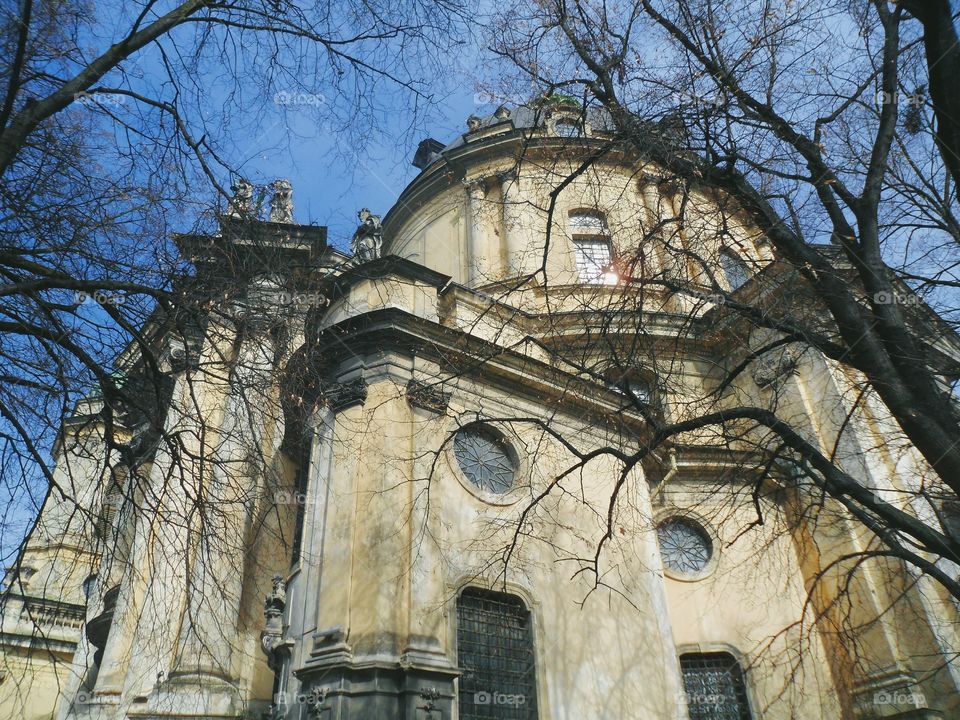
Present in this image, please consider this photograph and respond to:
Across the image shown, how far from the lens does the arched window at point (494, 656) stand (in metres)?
10.1

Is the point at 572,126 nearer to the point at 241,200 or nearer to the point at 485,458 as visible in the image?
the point at 241,200

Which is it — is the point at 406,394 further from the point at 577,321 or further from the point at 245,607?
the point at 577,321

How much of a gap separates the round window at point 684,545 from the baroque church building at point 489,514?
7 cm

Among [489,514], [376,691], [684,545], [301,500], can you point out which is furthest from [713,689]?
[301,500]

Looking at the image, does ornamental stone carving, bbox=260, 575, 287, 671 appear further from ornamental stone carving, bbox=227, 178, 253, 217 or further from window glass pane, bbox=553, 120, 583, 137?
window glass pane, bbox=553, 120, 583, 137

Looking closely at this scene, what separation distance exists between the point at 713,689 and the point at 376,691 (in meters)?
7.69

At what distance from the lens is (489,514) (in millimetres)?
11680

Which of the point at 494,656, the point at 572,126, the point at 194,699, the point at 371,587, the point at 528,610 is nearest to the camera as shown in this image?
the point at 572,126

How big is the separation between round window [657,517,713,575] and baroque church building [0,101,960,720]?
0.22ft

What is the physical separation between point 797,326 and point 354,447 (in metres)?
6.61

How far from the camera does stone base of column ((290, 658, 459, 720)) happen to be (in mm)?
8688

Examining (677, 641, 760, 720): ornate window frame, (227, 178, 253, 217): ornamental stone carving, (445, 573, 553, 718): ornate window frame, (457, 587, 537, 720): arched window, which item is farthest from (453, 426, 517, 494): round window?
(227, 178, 253, 217): ornamental stone carving

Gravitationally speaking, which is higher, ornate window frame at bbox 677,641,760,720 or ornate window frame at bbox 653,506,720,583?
ornate window frame at bbox 653,506,720,583

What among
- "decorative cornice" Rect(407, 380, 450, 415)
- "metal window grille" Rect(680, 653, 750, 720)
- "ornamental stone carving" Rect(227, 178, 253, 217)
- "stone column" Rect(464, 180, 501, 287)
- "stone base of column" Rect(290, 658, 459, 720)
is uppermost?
"stone column" Rect(464, 180, 501, 287)
